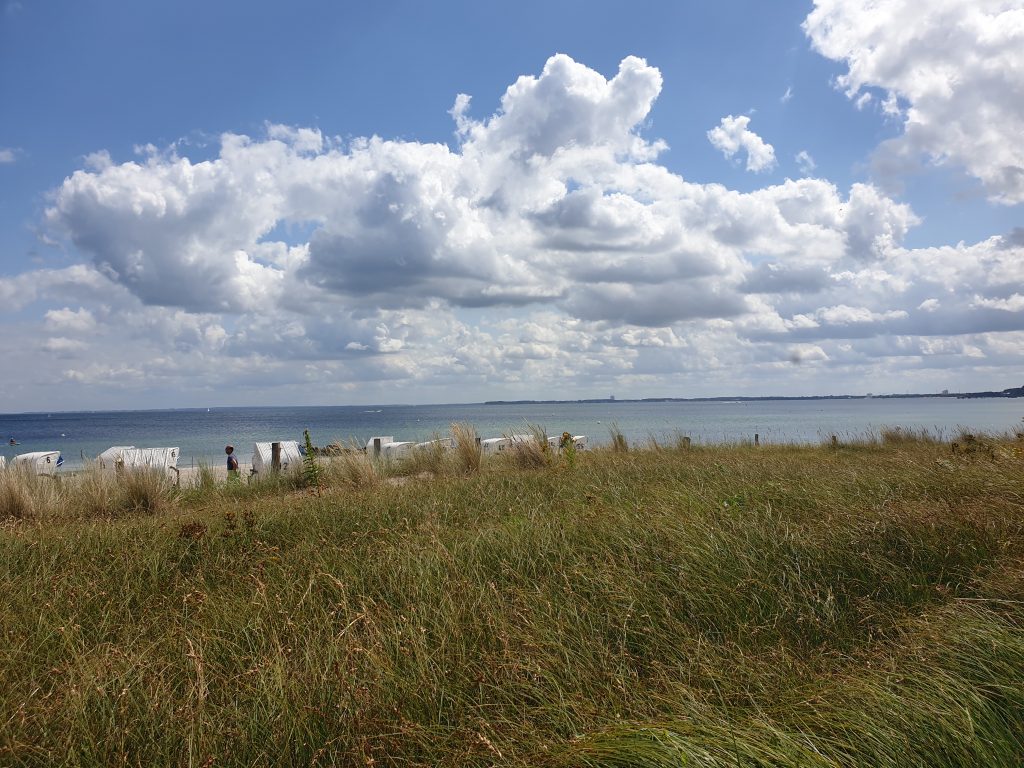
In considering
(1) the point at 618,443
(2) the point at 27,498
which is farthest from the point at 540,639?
(1) the point at 618,443

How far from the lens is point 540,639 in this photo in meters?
3.63

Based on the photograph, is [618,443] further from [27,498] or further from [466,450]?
[27,498]

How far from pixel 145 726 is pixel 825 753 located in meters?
3.12

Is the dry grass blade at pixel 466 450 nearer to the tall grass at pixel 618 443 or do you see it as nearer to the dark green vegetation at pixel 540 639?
the tall grass at pixel 618 443

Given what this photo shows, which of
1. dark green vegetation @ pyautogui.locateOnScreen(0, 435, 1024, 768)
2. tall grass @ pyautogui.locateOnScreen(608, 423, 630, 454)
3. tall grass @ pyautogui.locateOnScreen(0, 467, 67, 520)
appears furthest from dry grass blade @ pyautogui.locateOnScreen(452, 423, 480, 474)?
tall grass @ pyautogui.locateOnScreen(0, 467, 67, 520)

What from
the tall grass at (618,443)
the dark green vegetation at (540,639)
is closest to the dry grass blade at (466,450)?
the tall grass at (618,443)

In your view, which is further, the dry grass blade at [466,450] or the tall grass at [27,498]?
the dry grass blade at [466,450]

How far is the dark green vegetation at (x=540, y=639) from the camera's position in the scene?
274 centimetres

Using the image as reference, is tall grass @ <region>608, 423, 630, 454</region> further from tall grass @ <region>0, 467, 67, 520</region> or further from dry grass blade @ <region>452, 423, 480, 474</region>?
tall grass @ <region>0, 467, 67, 520</region>

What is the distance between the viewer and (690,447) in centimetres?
1789

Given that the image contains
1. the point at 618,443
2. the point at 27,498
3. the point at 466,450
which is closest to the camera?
the point at 27,498

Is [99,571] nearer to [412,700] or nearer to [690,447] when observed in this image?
[412,700]

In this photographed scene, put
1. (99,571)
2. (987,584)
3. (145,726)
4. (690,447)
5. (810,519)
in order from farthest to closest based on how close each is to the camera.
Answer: (690,447) < (810,519) < (99,571) < (987,584) < (145,726)

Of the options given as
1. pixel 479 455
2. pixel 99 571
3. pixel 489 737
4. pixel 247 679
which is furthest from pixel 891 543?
pixel 479 455
